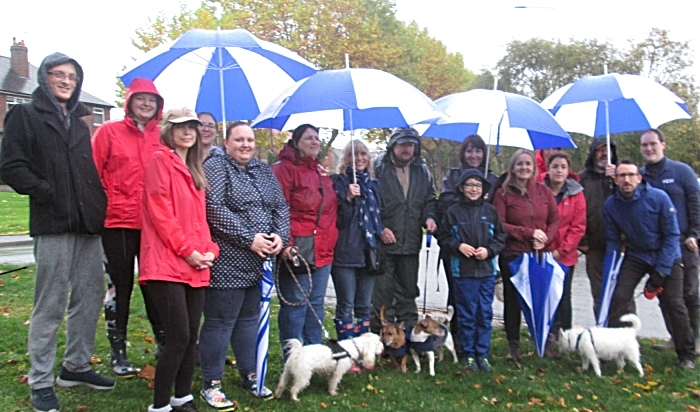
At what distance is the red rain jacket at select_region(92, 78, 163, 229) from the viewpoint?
14.8 feet

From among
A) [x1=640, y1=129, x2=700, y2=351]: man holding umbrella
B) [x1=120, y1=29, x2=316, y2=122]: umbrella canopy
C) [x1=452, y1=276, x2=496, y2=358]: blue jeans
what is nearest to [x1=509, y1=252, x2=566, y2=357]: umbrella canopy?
[x1=452, y1=276, x2=496, y2=358]: blue jeans

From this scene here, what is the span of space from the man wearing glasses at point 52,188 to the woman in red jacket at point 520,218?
3.71 m

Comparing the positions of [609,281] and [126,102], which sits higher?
[126,102]

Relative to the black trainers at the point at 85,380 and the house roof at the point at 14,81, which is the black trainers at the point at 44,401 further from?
the house roof at the point at 14,81

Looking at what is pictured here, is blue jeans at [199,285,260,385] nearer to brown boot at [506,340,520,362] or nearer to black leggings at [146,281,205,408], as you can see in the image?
black leggings at [146,281,205,408]

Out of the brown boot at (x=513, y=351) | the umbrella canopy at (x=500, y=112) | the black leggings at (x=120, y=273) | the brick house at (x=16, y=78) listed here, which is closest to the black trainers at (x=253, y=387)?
the black leggings at (x=120, y=273)

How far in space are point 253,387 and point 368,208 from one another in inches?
74.1

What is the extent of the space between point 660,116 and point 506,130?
1.70 m

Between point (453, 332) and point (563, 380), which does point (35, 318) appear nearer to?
point (453, 332)

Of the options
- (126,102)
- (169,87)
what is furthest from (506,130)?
(126,102)

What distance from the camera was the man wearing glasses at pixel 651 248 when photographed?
5570mm

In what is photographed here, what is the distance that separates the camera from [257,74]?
19.4 ft

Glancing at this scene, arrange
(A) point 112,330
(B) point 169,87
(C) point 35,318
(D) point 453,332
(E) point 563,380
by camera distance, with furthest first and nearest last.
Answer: (D) point 453,332
(B) point 169,87
(E) point 563,380
(A) point 112,330
(C) point 35,318

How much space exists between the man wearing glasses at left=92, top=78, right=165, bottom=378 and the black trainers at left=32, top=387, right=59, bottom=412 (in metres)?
0.85
